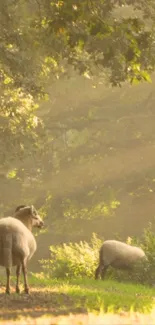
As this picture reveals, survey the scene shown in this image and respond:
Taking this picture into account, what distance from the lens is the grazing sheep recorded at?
57.9ft

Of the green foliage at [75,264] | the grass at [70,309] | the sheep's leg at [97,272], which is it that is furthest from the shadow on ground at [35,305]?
the green foliage at [75,264]

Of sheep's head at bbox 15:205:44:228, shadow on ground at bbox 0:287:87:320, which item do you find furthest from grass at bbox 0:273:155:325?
sheep's head at bbox 15:205:44:228

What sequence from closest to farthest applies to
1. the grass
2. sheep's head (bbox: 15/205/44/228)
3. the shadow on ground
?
the grass, the shadow on ground, sheep's head (bbox: 15/205/44/228)

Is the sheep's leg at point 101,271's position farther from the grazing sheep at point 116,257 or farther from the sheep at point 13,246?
the sheep at point 13,246

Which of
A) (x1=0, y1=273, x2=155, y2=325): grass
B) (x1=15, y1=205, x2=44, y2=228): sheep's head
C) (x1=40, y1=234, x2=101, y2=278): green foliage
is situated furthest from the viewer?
(x1=40, y1=234, x2=101, y2=278): green foliage

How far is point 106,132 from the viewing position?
156 feet

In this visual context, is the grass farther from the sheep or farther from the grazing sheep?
the grazing sheep

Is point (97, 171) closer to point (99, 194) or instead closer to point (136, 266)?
point (99, 194)

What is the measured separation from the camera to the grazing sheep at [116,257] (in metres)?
17.6

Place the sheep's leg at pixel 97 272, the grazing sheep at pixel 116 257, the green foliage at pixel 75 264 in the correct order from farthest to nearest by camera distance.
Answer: the green foliage at pixel 75 264, the grazing sheep at pixel 116 257, the sheep's leg at pixel 97 272

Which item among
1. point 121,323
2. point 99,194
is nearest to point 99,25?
point 121,323

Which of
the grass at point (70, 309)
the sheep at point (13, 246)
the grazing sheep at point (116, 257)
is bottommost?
the grass at point (70, 309)

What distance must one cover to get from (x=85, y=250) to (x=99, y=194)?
80.8 feet

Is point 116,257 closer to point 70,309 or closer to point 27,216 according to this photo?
point 27,216
